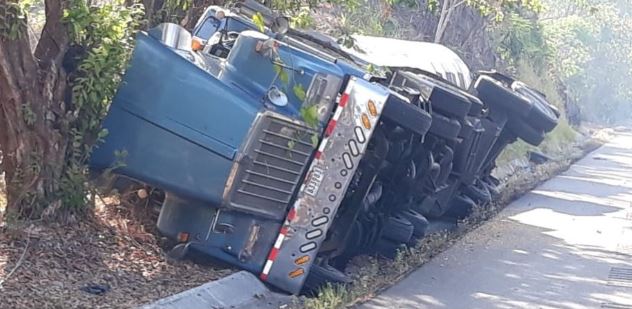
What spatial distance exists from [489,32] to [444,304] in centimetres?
2465

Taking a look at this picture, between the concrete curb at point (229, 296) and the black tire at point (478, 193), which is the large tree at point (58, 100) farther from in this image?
the black tire at point (478, 193)

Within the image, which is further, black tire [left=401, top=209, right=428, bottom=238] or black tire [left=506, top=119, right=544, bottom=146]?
black tire [left=506, top=119, right=544, bottom=146]

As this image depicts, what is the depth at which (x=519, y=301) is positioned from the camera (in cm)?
953

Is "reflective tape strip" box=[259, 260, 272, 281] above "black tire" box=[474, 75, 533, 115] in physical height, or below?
below

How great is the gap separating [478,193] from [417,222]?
A: 3635 millimetres

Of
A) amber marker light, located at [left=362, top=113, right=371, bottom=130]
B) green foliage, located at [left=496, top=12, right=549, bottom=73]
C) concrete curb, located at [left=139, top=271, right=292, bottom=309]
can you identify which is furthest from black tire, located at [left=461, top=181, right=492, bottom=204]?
green foliage, located at [left=496, top=12, right=549, bottom=73]

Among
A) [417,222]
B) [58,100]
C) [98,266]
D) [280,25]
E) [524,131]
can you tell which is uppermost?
[280,25]

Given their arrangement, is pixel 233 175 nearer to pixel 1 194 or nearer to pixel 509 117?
pixel 1 194

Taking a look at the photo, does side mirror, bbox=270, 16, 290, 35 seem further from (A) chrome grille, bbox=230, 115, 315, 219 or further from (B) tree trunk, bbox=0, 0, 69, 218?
(B) tree trunk, bbox=0, 0, 69, 218

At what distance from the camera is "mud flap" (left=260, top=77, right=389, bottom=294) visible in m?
9.23

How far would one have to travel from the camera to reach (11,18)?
8.38 metres

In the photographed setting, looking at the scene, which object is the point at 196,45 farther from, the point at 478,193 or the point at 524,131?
the point at 524,131

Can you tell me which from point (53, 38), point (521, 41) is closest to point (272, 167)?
point (53, 38)

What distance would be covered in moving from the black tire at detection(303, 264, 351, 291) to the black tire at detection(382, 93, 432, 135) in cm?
142
